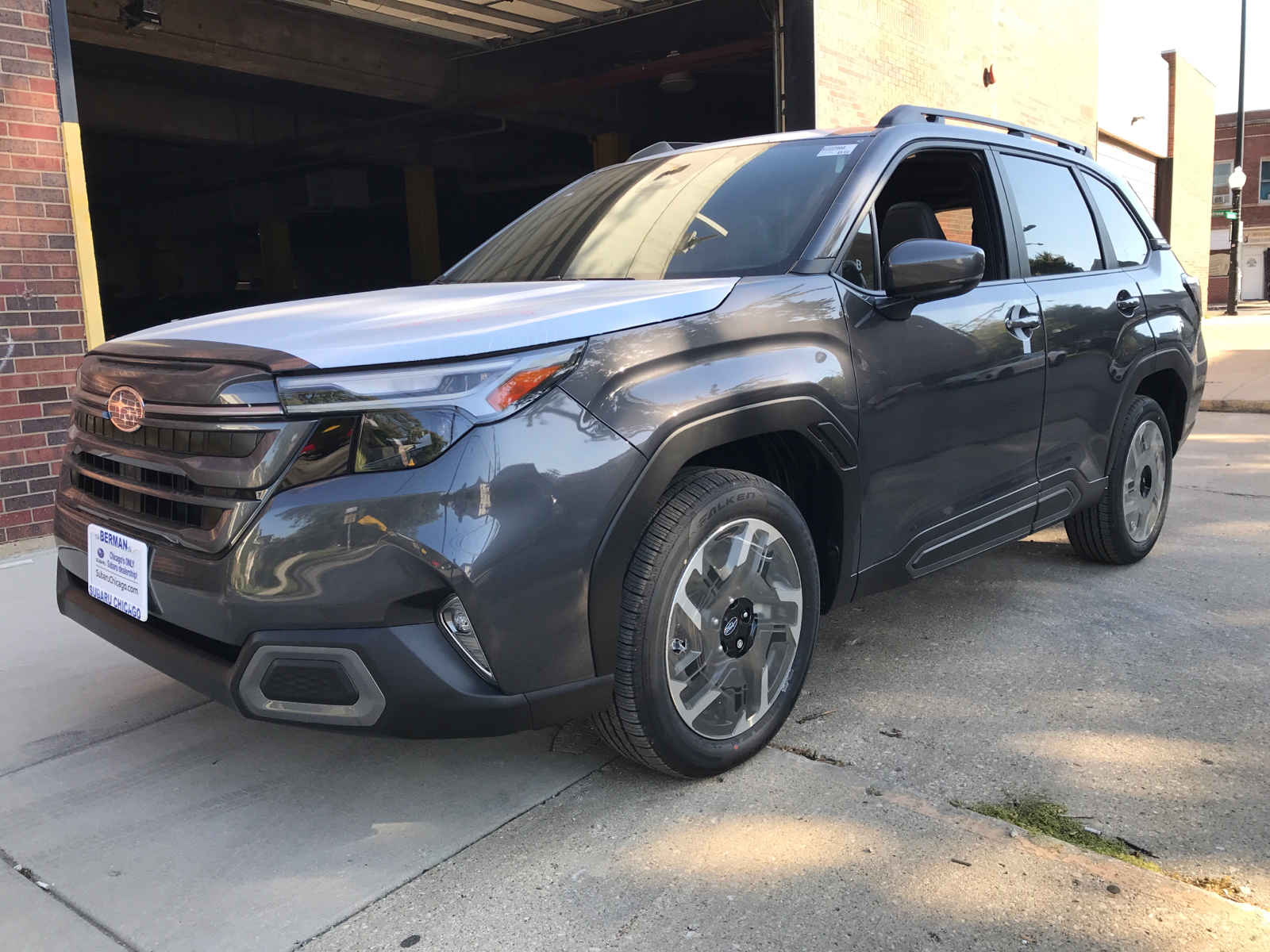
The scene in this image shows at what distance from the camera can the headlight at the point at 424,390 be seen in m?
2.20

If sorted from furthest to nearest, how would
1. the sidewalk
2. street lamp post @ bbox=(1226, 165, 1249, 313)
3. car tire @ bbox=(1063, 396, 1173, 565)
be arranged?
street lamp post @ bbox=(1226, 165, 1249, 313), the sidewalk, car tire @ bbox=(1063, 396, 1173, 565)

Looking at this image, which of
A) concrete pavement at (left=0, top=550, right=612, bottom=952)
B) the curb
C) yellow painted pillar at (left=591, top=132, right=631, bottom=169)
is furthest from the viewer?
yellow painted pillar at (left=591, top=132, right=631, bottom=169)

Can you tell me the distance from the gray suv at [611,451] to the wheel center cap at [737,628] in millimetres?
11

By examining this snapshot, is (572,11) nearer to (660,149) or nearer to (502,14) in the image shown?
(502,14)

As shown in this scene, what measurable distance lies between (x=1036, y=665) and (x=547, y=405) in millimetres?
2216

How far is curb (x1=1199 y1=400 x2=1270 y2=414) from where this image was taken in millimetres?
10297

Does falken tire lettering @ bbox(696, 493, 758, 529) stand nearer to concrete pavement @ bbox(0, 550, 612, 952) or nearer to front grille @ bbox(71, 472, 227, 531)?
concrete pavement @ bbox(0, 550, 612, 952)

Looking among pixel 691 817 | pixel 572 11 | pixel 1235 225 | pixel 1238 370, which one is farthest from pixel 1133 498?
pixel 1235 225

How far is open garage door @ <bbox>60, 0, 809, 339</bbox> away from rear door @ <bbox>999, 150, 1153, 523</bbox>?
7553mm

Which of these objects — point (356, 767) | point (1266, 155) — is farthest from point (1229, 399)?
point (1266, 155)

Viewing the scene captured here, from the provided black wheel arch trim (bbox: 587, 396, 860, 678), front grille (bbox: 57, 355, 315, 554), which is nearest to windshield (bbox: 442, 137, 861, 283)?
black wheel arch trim (bbox: 587, 396, 860, 678)

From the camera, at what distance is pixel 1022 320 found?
12.0 feet

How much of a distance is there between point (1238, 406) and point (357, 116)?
60.4 feet

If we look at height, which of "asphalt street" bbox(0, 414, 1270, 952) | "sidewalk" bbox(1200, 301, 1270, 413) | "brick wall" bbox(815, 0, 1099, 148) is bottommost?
"asphalt street" bbox(0, 414, 1270, 952)
